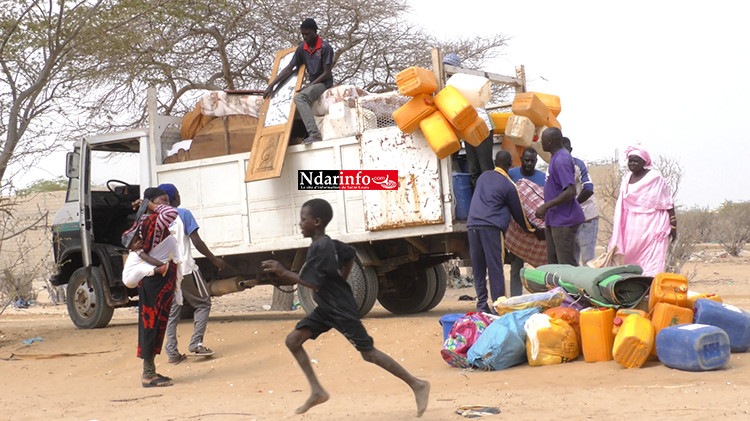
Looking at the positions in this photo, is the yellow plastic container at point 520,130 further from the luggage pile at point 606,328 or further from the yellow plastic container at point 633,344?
the yellow plastic container at point 633,344

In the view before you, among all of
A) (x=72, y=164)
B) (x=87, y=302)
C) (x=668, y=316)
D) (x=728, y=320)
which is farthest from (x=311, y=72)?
(x=728, y=320)

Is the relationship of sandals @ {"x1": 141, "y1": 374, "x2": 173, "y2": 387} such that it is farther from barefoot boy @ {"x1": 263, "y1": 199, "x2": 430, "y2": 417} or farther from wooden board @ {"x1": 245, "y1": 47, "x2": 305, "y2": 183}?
wooden board @ {"x1": 245, "y1": 47, "x2": 305, "y2": 183}

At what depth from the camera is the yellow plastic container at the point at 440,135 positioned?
815cm

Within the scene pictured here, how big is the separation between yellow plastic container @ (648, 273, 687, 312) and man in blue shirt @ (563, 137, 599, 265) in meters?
1.47

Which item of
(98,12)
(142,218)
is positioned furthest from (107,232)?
(142,218)

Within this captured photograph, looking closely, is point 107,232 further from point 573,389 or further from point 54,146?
point 573,389

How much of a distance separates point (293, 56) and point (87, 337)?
3.98 m

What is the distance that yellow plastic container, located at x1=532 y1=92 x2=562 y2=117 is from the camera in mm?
9375

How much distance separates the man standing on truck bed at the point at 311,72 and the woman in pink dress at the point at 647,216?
11.3 feet

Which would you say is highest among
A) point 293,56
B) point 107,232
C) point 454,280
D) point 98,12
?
point 98,12

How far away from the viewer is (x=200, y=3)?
13219 mm

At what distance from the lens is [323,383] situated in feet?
21.7

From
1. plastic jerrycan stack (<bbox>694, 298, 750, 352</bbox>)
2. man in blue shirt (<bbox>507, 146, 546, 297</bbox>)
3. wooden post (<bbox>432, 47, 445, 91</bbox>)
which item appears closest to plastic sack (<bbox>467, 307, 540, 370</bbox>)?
plastic jerrycan stack (<bbox>694, 298, 750, 352</bbox>)

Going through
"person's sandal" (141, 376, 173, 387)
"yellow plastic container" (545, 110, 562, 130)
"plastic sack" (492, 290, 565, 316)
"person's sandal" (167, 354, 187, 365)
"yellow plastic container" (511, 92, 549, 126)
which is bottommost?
"person's sandal" (141, 376, 173, 387)
